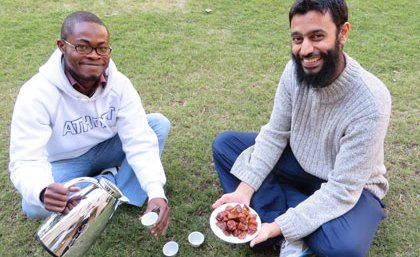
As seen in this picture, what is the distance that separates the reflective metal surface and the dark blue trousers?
83 centimetres

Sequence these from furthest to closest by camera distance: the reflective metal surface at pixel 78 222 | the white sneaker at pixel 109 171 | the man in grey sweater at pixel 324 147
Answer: the white sneaker at pixel 109 171, the man in grey sweater at pixel 324 147, the reflective metal surface at pixel 78 222

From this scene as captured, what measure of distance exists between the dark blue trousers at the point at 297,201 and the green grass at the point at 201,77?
24 cm

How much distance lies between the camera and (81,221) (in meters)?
1.84

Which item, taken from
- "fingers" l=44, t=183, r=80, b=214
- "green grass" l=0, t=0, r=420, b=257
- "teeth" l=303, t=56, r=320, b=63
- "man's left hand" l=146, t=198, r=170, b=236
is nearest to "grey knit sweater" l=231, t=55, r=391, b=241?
"teeth" l=303, t=56, r=320, b=63

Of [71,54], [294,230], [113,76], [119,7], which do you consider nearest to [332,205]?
[294,230]

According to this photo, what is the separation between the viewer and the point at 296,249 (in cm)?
209

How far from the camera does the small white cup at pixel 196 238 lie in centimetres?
232

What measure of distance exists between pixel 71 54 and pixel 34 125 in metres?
0.39

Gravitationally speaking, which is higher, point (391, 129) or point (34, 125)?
point (34, 125)

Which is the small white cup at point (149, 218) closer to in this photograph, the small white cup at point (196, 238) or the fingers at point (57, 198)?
the small white cup at point (196, 238)

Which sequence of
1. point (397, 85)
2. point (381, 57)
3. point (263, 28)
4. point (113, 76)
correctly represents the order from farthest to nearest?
1. point (263, 28)
2. point (381, 57)
3. point (397, 85)
4. point (113, 76)

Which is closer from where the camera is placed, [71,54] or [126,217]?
[71,54]

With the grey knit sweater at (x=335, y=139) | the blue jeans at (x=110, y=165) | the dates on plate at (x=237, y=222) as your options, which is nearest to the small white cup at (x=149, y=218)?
the dates on plate at (x=237, y=222)

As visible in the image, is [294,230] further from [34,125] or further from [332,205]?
[34,125]
